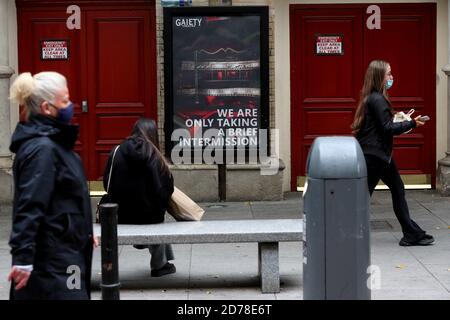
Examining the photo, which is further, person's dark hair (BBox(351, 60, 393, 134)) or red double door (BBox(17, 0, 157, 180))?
red double door (BBox(17, 0, 157, 180))

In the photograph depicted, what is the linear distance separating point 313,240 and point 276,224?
2.07 metres

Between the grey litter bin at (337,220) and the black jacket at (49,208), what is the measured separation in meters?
1.43

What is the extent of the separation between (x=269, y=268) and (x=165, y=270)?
1069mm

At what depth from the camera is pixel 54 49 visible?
11.9 metres

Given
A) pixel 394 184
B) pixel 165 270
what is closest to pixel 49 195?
pixel 165 270

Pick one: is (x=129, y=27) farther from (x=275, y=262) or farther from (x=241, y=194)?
(x=275, y=262)

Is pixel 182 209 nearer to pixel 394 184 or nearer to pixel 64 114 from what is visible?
pixel 394 184

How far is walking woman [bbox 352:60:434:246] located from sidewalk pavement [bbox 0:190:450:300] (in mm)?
642

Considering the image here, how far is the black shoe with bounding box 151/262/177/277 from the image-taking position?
310 inches

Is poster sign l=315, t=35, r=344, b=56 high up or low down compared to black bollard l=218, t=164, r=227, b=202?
Result: up

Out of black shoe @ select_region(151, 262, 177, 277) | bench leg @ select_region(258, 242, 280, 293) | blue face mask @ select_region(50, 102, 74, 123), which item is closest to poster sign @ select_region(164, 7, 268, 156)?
black shoe @ select_region(151, 262, 177, 277)

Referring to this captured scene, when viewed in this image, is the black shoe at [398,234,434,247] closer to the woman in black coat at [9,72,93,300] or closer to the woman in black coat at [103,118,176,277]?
the woman in black coat at [103,118,176,277]
